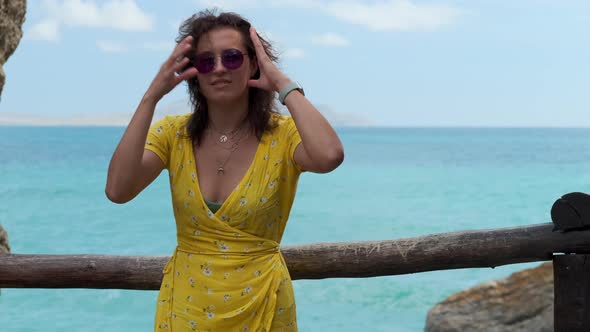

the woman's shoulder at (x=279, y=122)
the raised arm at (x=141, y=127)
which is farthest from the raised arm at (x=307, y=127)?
the raised arm at (x=141, y=127)

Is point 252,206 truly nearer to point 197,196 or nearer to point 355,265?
point 197,196

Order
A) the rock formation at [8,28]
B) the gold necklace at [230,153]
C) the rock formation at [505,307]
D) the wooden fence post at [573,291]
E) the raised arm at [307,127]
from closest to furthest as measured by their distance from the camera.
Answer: the raised arm at [307,127], the gold necklace at [230,153], the wooden fence post at [573,291], the rock formation at [8,28], the rock formation at [505,307]

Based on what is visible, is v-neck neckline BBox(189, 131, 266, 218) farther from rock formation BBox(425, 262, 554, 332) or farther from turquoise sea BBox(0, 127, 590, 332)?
turquoise sea BBox(0, 127, 590, 332)

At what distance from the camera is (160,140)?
7.23 feet

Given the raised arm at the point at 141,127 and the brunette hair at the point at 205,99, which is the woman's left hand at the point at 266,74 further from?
the raised arm at the point at 141,127

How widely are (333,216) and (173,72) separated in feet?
78.2

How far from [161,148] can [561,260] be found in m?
2.16

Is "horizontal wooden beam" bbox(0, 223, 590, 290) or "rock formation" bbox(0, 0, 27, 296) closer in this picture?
"horizontal wooden beam" bbox(0, 223, 590, 290)

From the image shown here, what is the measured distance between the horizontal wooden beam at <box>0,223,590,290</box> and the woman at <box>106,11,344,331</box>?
1.34 metres

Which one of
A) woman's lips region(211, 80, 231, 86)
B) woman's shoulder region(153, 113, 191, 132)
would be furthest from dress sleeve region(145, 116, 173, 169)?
woman's lips region(211, 80, 231, 86)

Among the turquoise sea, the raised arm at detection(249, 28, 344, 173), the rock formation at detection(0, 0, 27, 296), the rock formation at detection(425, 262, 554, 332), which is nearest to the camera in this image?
the raised arm at detection(249, 28, 344, 173)

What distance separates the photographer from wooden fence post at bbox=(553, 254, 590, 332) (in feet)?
11.3

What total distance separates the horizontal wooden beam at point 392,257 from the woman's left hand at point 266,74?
147 cm

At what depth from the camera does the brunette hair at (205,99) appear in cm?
215
